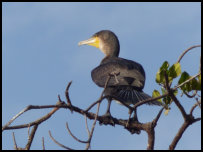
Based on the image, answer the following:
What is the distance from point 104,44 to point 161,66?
4.61m

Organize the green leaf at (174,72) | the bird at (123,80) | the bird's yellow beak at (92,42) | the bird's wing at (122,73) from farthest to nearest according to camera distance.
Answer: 1. the bird's yellow beak at (92,42)
2. the bird's wing at (122,73)
3. the bird at (123,80)
4. the green leaf at (174,72)

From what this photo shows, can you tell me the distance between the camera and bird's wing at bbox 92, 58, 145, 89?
20.5ft

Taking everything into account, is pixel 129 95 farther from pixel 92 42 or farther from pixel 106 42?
pixel 92 42

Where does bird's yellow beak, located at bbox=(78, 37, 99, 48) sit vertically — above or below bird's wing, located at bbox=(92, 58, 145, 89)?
above

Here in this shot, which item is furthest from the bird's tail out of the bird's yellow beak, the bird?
the bird's yellow beak

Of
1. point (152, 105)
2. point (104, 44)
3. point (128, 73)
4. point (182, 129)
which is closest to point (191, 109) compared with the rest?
point (182, 129)

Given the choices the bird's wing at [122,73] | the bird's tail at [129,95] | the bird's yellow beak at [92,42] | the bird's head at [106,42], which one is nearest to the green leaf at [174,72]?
the bird's tail at [129,95]

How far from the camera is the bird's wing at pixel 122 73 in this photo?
20.5ft

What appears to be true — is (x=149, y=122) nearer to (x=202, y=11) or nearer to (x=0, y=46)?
(x=202, y=11)

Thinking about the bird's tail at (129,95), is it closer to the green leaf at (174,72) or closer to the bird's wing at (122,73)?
the bird's wing at (122,73)

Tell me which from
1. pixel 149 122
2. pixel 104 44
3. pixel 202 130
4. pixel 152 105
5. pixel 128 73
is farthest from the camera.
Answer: pixel 104 44

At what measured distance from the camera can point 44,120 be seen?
3.98 m

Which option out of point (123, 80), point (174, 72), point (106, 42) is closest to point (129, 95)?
point (123, 80)

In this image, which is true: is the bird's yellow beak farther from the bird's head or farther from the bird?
Answer: the bird
